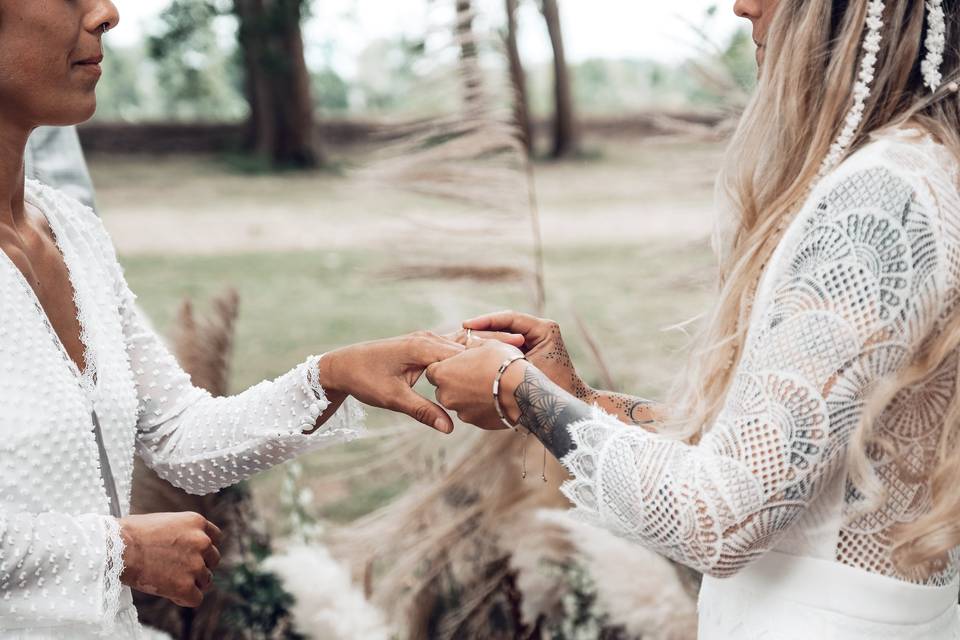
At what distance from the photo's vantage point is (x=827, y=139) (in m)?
1.41

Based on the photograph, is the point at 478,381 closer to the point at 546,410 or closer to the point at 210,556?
the point at 546,410

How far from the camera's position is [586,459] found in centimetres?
141

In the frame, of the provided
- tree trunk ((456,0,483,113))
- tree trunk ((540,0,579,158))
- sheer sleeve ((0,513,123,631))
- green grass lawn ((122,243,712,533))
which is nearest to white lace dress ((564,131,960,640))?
sheer sleeve ((0,513,123,631))

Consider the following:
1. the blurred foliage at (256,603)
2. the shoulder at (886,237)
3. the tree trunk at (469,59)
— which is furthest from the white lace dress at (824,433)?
the blurred foliage at (256,603)

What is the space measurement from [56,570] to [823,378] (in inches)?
37.5

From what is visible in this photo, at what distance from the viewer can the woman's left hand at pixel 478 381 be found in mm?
1558

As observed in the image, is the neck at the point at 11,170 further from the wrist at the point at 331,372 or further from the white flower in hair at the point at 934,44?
the white flower in hair at the point at 934,44

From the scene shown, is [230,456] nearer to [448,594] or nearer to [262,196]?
[448,594]

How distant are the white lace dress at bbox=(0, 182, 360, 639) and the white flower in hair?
0.99m

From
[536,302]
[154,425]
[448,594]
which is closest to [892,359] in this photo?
[154,425]

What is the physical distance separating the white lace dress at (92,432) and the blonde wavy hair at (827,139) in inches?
26.0

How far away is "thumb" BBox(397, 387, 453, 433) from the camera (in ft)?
5.51

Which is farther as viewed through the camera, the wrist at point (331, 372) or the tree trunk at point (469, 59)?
the tree trunk at point (469, 59)

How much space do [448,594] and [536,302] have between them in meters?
0.82
